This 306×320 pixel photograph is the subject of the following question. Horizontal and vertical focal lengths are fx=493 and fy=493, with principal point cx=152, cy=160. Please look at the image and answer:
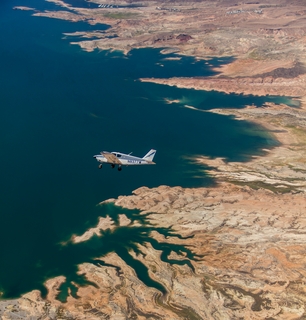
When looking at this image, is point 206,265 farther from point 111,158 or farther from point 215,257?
point 111,158

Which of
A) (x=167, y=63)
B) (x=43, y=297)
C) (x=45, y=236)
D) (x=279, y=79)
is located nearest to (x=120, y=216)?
(x=45, y=236)

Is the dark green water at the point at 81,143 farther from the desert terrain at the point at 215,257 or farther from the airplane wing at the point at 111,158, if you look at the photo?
the airplane wing at the point at 111,158

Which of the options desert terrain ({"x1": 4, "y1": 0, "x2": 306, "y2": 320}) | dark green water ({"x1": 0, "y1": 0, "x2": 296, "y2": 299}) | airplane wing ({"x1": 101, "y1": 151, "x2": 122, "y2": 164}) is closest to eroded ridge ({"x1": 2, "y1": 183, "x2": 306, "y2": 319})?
desert terrain ({"x1": 4, "y1": 0, "x2": 306, "y2": 320})

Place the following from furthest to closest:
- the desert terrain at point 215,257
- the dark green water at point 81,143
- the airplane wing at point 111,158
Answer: the airplane wing at point 111,158, the dark green water at point 81,143, the desert terrain at point 215,257

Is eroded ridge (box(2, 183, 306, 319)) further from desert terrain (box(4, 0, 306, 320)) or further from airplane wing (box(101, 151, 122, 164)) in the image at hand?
airplane wing (box(101, 151, 122, 164))

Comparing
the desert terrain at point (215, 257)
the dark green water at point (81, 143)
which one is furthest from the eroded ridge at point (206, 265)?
the dark green water at point (81, 143)

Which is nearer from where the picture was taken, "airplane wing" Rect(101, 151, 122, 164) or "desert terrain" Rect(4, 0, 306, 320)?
"desert terrain" Rect(4, 0, 306, 320)

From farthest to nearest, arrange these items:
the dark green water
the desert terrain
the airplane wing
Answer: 1. the airplane wing
2. the dark green water
3. the desert terrain

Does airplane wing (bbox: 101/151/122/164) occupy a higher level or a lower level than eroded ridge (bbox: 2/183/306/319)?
higher

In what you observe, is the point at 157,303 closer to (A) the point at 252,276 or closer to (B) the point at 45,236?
(A) the point at 252,276
